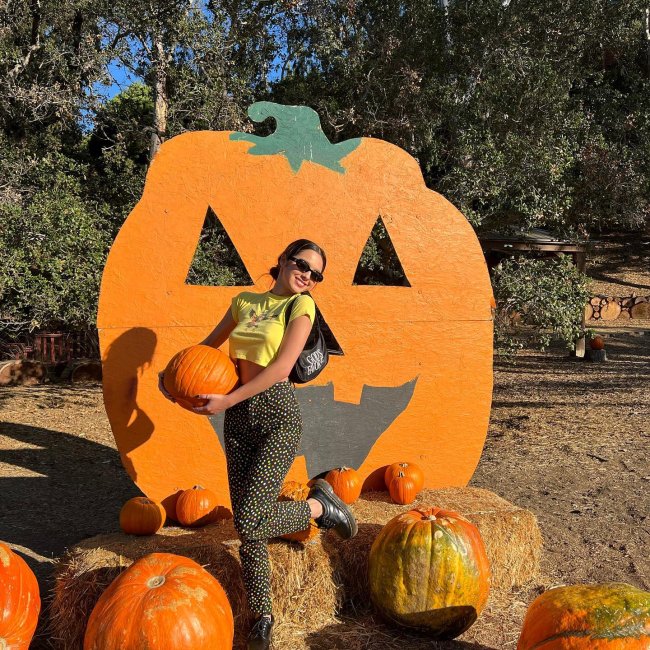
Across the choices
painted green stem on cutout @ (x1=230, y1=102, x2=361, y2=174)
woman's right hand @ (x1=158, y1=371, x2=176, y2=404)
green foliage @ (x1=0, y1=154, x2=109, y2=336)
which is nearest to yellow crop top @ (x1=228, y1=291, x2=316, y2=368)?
woman's right hand @ (x1=158, y1=371, x2=176, y2=404)

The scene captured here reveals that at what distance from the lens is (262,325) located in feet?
10.1

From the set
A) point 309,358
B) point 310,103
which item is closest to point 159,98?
point 310,103

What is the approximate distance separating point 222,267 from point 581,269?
342 inches

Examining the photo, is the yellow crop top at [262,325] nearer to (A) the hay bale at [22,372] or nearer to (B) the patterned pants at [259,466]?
(B) the patterned pants at [259,466]

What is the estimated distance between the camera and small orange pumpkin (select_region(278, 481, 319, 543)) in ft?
11.9

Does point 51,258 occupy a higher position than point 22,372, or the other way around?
point 51,258

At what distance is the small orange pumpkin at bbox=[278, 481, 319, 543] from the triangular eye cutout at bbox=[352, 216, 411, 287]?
15.8 feet

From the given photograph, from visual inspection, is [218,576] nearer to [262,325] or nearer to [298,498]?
[298,498]

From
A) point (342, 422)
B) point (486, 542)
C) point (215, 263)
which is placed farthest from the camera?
point (215, 263)

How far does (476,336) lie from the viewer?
4.91 m

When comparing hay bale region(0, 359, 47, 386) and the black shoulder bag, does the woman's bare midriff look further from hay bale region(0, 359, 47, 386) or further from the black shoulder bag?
hay bale region(0, 359, 47, 386)

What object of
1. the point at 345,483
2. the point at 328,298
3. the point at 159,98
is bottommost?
the point at 345,483

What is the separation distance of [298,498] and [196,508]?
0.64 meters

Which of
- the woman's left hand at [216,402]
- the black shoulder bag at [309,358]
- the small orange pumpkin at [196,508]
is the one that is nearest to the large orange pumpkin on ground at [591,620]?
the black shoulder bag at [309,358]
